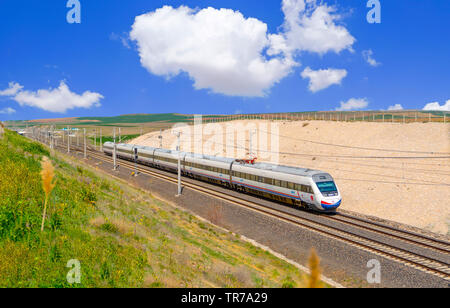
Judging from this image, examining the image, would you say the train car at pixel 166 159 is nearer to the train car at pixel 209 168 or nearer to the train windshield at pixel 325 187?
the train car at pixel 209 168

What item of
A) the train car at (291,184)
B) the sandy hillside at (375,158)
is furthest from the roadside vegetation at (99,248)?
the sandy hillside at (375,158)

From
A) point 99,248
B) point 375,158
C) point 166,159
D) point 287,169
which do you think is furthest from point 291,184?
point 166,159

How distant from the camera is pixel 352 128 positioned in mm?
53312

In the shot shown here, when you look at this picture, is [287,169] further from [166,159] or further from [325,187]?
[166,159]

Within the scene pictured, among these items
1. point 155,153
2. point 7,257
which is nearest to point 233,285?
point 7,257

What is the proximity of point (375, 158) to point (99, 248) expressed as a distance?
38.7 m

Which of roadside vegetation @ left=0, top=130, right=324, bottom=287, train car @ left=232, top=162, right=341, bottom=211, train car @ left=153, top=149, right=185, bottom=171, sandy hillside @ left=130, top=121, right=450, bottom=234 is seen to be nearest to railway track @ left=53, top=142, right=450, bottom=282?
train car @ left=232, top=162, right=341, bottom=211

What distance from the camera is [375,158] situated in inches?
1540

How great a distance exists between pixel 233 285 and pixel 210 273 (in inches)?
44.5

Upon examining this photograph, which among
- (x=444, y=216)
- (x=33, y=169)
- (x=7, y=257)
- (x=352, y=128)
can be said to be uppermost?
(x=352, y=128)

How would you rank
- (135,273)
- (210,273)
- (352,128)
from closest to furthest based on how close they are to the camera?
(135,273)
(210,273)
(352,128)

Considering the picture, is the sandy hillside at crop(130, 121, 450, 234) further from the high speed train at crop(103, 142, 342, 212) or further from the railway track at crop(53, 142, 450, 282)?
the high speed train at crop(103, 142, 342, 212)

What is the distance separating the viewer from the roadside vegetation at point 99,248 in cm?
838

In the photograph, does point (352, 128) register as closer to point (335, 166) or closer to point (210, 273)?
point (335, 166)
